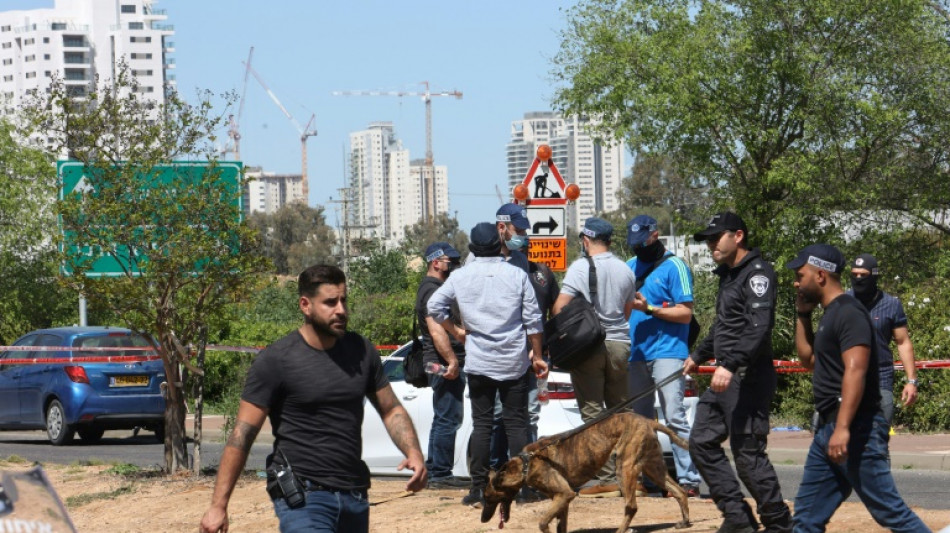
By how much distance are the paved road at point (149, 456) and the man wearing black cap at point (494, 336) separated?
3118mm

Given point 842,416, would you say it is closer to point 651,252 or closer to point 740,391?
point 740,391

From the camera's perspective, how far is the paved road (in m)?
11.8

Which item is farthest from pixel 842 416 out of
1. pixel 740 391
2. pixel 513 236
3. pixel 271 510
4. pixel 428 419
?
pixel 428 419

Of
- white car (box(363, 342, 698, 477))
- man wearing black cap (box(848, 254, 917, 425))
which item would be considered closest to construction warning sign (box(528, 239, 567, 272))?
white car (box(363, 342, 698, 477))

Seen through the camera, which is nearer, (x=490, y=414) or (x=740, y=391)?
(x=740, y=391)

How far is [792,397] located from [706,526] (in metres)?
9.95

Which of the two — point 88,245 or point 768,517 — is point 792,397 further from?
point 768,517

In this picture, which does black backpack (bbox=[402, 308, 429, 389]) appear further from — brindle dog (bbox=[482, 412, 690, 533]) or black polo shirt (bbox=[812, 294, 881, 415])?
black polo shirt (bbox=[812, 294, 881, 415])

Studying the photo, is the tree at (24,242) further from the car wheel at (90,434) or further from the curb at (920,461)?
the curb at (920,461)

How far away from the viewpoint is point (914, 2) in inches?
984

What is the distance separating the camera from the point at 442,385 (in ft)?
34.0

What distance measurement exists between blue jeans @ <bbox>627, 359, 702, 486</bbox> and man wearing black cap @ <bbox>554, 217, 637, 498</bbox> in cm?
13

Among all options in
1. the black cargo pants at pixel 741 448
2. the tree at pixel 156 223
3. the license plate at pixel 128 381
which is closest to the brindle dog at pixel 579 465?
the black cargo pants at pixel 741 448

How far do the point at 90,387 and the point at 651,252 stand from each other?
32.7ft
